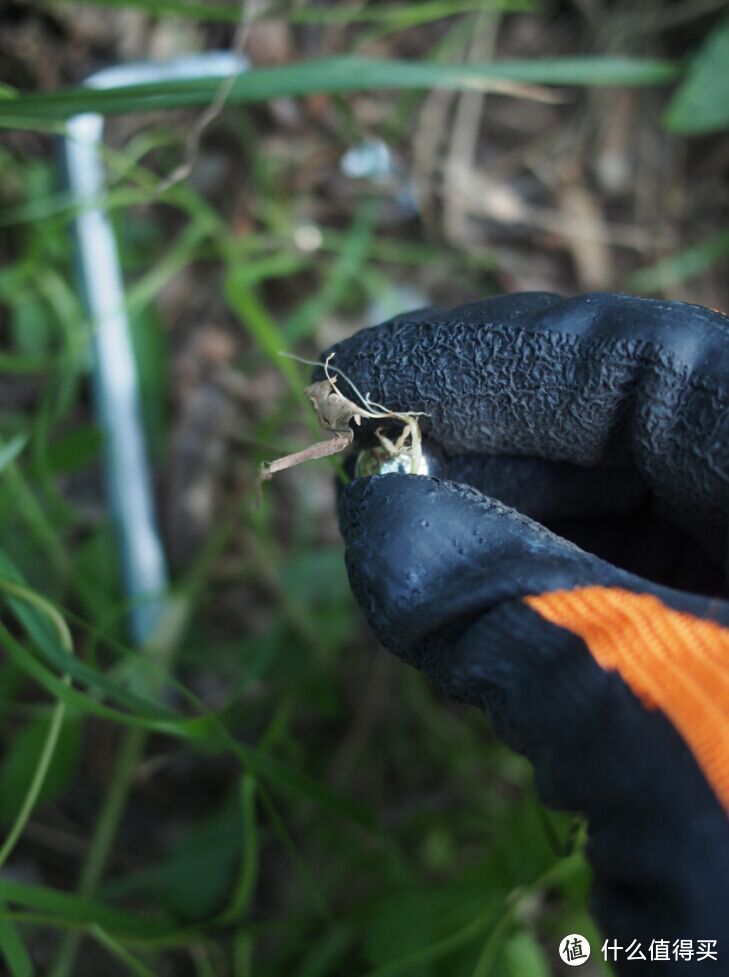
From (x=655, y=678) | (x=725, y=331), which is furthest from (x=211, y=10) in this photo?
(x=655, y=678)

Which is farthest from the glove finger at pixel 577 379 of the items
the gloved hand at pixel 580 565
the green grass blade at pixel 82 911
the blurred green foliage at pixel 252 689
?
the green grass blade at pixel 82 911

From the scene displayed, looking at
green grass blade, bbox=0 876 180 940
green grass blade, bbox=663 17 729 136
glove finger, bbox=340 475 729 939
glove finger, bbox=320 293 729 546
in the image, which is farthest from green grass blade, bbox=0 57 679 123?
green grass blade, bbox=0 876 180 940

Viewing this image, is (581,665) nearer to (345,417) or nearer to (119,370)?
(345,417)

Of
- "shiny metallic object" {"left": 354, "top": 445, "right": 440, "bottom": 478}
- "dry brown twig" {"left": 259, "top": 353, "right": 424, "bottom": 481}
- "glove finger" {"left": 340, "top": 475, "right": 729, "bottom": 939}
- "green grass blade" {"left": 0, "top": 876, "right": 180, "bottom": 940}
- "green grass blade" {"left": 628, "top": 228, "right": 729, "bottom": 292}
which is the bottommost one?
"green grass blade" {"left": 0, "top": 876, "right": 180, "bottom": 940}

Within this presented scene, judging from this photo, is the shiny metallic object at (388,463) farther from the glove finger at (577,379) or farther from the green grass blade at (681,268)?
the green grass blade at (681,268)

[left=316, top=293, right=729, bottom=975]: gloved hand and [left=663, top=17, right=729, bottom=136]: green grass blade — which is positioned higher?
[left=663, top=17, right=729, bottom=136]: green grass blade

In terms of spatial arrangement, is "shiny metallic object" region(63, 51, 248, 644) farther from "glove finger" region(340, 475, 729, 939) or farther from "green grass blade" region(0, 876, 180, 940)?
"glove finger" region(340, 475, 729, 939)

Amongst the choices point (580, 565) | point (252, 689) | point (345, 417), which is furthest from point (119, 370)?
point (580, 565)
